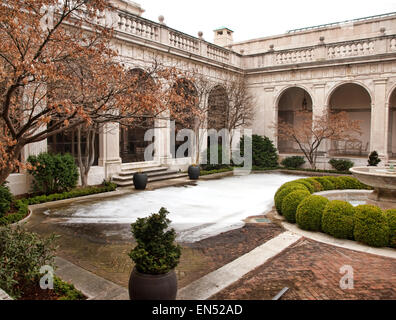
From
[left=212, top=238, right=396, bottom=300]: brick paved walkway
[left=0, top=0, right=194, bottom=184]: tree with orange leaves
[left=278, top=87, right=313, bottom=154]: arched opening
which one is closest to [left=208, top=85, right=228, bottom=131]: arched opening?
[left=278, top=87, right=313, bottom=154]: arched opening

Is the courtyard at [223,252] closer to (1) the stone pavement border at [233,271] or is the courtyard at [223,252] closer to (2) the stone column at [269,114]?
(1) the stone pavement border at [233,271]

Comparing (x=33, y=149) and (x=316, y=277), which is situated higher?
(x=33, y=149)

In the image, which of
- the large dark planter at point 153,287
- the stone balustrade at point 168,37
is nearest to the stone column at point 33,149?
the stone balustrade at point 168,37

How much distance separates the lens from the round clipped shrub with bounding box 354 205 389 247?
276 inches

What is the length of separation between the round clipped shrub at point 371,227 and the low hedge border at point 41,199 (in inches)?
301

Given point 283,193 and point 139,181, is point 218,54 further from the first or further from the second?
point 283,193

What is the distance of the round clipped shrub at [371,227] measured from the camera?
7.00m

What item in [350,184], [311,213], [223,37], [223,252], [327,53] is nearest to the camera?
[223,252]

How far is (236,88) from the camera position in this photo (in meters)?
20.3

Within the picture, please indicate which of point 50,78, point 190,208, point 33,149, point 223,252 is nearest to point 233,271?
point 223,252

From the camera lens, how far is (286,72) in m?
21.9

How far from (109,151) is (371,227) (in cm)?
1089
